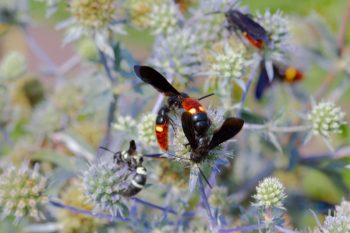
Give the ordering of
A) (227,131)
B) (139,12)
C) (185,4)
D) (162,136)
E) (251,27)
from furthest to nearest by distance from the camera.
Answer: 1. (185,4)
2. (139,12)
3. (251,27)
4. (162,136)
5. (227,131)

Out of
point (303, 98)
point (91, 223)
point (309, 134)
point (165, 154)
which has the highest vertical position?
point (165, 154)

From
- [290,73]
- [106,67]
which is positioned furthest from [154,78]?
[290,73]

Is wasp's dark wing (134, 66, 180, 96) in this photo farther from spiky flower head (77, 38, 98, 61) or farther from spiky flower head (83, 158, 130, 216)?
spiky flower head (77, 38, 98, 61)

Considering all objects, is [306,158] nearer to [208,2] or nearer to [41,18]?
[208,2]

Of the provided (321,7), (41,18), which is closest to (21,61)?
(41,18)

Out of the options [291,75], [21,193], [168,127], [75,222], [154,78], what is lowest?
[75,222]

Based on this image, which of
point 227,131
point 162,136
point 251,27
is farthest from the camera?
point 251,27

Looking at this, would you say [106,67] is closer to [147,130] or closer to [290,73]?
[147,130]
